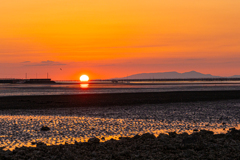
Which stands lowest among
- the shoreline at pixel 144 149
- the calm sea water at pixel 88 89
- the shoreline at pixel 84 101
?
the shoreline at pixel 144 149

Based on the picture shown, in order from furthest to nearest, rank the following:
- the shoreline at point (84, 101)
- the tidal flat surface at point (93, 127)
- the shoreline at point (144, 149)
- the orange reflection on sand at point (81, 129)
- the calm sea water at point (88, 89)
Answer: the calm sea water at point (88, 89), the shoreline at point (84, 101), the tidal flat surface at point (93, 127), the orange reflection on sand at point (81, 129), the shoreline at point (144, 149)

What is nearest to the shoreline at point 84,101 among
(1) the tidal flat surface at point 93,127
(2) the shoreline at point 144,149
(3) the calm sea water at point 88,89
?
(1) the tidal flat surface at point 93,127

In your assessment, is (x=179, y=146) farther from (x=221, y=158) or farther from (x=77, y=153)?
(x=77, y=153)

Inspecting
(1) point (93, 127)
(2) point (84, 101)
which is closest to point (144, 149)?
(1) point (93, 127)

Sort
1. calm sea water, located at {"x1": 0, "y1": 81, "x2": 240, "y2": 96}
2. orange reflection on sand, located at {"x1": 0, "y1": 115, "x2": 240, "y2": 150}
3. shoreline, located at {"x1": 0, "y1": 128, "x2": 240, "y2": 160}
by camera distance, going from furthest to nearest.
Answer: calm sea water, located at {"x1": 0, "y1": 81, "x2": 240, "y2": 96}, orange reflection on sand, located at {"x1": 0, "y1": 115, "x2": 240, "y2": 150}, shoreline, located at {"x1": 0, "y1": 128, "x2": 240, "y2": 160}

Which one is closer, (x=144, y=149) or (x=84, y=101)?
(x=144, y=149)

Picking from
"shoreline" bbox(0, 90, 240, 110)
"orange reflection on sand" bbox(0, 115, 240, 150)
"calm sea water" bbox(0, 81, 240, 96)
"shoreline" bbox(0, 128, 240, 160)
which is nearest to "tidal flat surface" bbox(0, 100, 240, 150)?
"orange reflection on sand" bbox(0, 115, 240, 150)

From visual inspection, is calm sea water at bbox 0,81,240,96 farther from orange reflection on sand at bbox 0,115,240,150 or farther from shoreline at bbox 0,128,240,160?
shoreline at bbox 0,128,240,160

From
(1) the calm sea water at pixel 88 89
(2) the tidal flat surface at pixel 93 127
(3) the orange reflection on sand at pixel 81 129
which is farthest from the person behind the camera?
Result: (1) the calm sea water at pixel 88 89

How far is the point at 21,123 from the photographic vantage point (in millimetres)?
21312

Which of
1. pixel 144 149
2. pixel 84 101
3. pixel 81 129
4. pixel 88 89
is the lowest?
pixel 144 149

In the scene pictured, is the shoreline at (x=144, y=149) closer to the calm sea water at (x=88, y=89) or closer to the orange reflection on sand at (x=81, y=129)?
the orange reflection on sand at (x=81, y=129)

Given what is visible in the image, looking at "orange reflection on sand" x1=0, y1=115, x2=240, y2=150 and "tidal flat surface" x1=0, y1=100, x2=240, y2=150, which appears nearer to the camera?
"orange reflection on sand" x1=0, y1=115, x2=240, y2=150

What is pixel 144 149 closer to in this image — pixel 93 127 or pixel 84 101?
pixel 93 127
